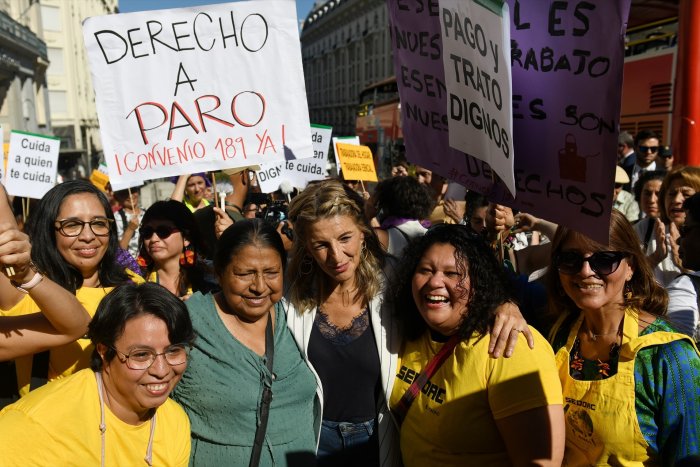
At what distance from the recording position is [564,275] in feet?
7.78

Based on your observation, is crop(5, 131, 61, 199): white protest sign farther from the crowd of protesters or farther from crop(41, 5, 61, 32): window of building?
crop(41, 5, 61, 32): window of building

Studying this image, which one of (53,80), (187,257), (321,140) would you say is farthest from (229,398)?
(53,80)

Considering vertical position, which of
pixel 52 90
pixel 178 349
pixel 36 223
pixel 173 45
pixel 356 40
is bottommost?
pixel 178 349

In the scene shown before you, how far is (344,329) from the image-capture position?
9.14 feet

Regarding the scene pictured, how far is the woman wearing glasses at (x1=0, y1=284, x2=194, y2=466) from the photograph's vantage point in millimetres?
1966

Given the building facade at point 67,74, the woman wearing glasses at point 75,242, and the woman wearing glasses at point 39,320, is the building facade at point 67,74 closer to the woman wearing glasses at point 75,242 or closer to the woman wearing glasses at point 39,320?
the woman wearing glasses at point 75,242

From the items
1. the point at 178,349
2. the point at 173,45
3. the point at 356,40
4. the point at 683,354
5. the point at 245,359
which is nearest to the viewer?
the point at 683,354

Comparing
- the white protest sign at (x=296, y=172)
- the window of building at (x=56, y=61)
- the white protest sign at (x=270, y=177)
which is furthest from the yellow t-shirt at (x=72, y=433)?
the window of building at (x=56, y=61)

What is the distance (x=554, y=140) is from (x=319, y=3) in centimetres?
10950

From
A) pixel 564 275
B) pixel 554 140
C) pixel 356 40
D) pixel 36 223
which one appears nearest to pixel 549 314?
pixel 564 275

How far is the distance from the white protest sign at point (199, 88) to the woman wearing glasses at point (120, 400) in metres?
1.66

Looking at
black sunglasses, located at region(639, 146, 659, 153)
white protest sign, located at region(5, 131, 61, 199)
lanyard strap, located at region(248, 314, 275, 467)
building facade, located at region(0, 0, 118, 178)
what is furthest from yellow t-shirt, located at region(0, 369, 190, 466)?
building facade, located at region(0, 0, 118, 178)

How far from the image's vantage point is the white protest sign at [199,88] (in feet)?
12.1

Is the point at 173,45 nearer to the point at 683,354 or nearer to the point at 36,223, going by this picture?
the point at 36,223
